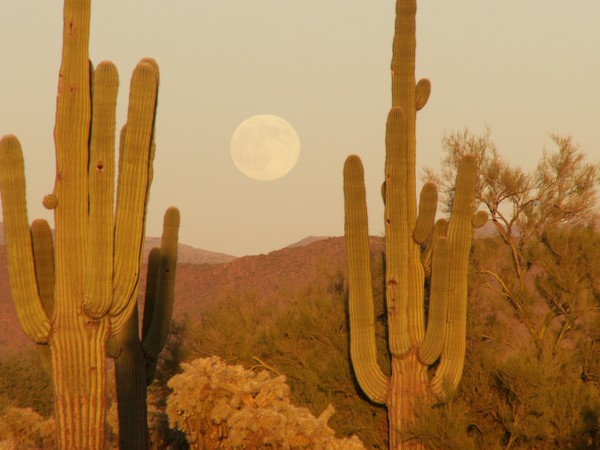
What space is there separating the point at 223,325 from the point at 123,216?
874 centimetres

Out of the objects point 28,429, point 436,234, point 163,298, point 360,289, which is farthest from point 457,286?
point 28,429

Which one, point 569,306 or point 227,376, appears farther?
point 569,306

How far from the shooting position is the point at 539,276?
18375mm

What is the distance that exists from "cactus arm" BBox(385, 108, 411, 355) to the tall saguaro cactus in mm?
4346

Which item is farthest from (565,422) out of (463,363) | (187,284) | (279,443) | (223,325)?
(187,284)

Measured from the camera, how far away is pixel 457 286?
13305 mm

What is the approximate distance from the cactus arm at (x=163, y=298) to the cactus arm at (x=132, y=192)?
4.19m

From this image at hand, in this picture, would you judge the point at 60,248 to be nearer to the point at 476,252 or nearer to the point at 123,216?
the point at 123,216

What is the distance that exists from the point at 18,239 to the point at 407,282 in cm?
594

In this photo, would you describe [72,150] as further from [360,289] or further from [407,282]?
[407,282]

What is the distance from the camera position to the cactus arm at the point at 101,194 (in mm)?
9797

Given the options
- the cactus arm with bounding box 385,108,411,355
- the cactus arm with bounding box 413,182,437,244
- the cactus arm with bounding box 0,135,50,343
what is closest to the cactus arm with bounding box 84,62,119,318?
the cactus arm with bounding box 0,135,50,343

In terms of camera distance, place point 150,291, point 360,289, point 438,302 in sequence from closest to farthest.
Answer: point 438,302 < point 360,289 < point 150,291

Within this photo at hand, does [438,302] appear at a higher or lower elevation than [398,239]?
lower
